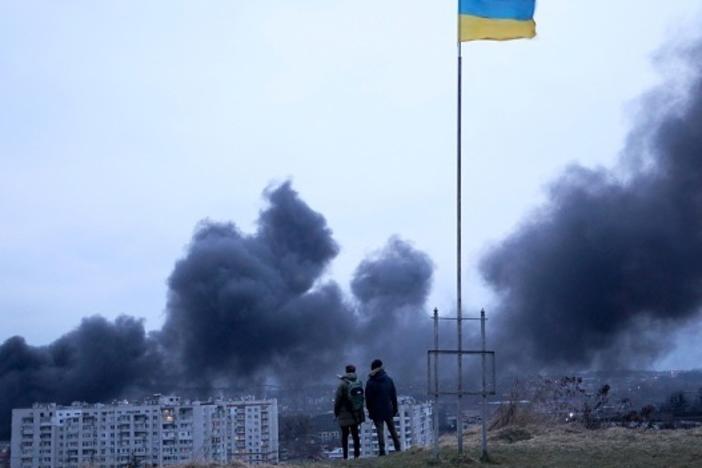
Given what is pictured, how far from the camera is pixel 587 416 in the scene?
19.9m

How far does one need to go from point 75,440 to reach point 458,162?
1044 inches

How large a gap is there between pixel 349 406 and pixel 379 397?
1.68 feet

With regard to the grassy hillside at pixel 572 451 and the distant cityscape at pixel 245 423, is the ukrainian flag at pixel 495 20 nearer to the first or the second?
the grassy hillside at pixel 572 451

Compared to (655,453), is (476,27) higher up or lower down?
higher up

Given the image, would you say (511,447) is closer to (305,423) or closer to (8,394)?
(305,423)

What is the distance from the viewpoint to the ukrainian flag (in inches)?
570

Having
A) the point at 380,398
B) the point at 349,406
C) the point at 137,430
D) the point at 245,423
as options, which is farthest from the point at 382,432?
the point at 137,430

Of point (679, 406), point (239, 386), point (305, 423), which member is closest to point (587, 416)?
point (679, 406)

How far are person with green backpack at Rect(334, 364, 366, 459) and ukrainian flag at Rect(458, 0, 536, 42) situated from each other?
549 cm

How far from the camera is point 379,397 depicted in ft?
53.2

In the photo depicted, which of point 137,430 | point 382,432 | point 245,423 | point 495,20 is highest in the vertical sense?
point 495,20

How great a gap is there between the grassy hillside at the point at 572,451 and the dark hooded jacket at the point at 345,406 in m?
1.45

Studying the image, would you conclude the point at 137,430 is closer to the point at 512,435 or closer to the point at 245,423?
the point at 245,423

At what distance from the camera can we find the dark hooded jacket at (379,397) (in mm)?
16125
